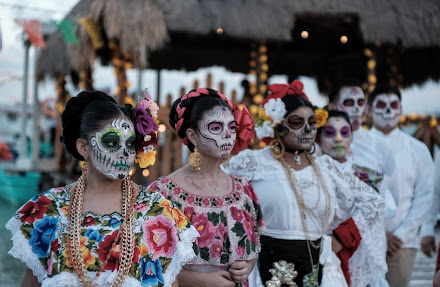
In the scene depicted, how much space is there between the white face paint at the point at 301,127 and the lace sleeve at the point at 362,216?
30 cm

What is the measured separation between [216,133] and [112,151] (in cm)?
73

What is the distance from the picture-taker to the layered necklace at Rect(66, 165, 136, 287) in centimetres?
225

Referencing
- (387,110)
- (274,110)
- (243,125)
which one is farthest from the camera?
(387,110)

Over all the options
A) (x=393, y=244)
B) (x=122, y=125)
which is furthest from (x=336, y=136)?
(x=122, y=125)

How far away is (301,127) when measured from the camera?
3.49m

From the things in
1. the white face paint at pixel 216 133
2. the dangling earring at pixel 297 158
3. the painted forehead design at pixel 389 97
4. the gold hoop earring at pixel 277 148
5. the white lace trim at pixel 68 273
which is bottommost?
the white lace trim at pixel 68 273

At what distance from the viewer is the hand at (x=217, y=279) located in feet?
9.29

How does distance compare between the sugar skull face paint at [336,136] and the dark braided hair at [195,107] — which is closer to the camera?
the dark braided hair at [195,107]

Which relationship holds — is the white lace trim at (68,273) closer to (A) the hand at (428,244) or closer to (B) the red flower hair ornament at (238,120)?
(B) the red flower hair ornament at (238,120)

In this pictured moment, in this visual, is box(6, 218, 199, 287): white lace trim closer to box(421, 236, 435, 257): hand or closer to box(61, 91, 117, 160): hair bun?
box(61, 91, 117, 160): hair bun

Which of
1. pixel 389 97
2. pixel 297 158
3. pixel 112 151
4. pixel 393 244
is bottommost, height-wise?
pixel 393 244

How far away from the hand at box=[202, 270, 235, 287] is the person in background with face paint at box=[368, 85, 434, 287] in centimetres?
218

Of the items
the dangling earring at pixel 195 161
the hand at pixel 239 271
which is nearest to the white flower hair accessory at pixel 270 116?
the dangling earring at pixel 195 161

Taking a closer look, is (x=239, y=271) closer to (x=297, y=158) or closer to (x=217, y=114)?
(x=217, y=114)
